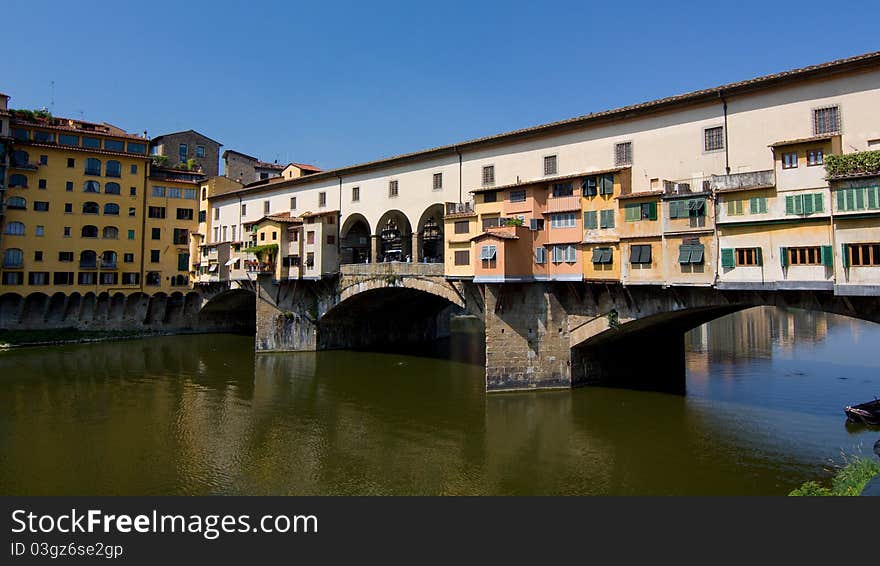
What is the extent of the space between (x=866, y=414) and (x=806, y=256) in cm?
823

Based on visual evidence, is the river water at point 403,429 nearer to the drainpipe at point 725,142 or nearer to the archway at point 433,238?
the archway at point 433,238

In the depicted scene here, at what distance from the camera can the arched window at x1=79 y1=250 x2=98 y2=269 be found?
50188 millimetres

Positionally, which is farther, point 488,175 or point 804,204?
point 488,175

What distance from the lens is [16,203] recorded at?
156 feet

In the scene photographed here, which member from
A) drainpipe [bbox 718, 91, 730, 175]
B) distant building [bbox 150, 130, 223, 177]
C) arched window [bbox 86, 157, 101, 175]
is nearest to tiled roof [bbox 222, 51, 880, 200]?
drainpipe [bbox 718, 91, 730, 175]

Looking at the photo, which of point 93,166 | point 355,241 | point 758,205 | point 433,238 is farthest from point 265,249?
point 758,205

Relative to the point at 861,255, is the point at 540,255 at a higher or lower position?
higher

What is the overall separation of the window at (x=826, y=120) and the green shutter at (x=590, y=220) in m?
9.34

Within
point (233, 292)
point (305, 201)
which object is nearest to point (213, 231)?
point (233, 292)

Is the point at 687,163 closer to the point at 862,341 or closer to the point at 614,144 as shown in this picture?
the point at 614,144

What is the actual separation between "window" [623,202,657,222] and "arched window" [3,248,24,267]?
5125 cm

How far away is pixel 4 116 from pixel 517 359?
48.2 meters

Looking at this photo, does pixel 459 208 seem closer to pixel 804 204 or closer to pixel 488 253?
pixel 488 253

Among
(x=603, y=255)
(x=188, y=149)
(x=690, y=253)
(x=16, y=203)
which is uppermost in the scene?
(x=188, y=149)
